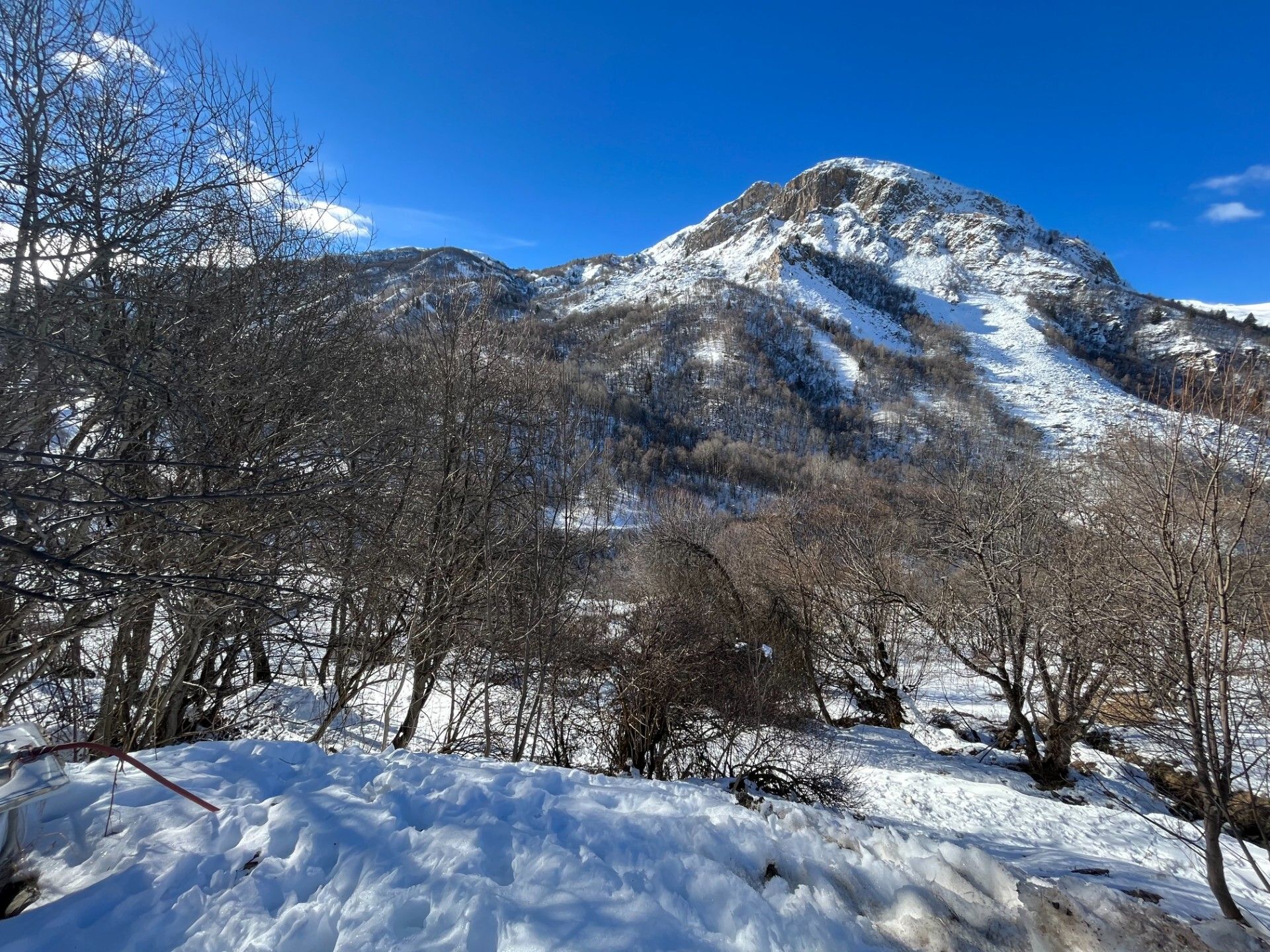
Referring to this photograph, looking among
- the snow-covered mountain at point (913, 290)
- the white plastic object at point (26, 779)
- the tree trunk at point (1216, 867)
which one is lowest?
the tree trunk at point (1216, 867)

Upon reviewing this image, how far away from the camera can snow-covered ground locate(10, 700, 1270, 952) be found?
8.51ft

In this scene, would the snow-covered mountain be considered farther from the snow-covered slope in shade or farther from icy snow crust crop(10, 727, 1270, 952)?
icy snow crust crop(10, 727, 1270, 952)

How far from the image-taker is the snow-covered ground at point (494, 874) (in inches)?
Answer: 102

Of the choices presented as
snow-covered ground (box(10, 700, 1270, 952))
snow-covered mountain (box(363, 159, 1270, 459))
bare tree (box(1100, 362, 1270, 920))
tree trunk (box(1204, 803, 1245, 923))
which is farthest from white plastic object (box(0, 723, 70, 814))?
snow-covered mountain (box(363, 159, 1270, 459))

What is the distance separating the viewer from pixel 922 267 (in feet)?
519

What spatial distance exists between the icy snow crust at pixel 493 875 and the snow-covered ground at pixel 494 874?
0.01 m

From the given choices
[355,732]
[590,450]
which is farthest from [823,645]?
[355,732]

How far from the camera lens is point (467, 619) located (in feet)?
29.9

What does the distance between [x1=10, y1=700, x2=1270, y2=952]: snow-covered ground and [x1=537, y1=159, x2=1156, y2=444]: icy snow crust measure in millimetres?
99415

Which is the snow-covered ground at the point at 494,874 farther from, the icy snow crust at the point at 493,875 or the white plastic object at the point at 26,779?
the white plastic object at the point at 26,779

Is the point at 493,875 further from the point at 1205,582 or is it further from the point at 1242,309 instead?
the point at 1242,309

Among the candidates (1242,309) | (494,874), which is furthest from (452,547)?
(1242,309)

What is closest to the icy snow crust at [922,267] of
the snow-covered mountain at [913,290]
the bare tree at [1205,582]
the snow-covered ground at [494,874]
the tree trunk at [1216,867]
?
the snow-covered mountain at [913,290]

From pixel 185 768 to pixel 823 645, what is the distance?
15426mm
